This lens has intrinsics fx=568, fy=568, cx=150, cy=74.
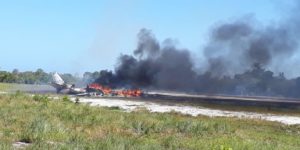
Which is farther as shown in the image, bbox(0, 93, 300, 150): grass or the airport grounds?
bbox(0, 93, 300, 150): grass

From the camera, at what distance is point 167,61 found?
15812 cm

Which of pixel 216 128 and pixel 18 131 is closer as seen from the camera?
pixel 18 131

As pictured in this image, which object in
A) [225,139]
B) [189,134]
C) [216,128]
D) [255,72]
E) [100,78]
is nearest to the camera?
[225,139]

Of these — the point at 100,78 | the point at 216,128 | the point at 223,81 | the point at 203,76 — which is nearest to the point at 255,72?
the point at 223,81

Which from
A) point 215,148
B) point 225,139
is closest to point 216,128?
point 225,139

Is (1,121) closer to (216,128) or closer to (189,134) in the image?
(189,134)

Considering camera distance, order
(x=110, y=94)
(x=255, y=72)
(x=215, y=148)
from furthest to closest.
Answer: (x=255, y=72) < (x=110, y=94) < (x=215, y=148)

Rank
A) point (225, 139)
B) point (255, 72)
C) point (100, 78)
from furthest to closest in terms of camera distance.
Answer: point (255, 72) → point (100, 78) → point (225, 139)

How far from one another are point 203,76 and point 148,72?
19.1m

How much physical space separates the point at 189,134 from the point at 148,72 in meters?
129

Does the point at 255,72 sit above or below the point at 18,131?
above

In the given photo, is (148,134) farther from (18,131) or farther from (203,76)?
(203,76)

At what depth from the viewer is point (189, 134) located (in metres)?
25.5

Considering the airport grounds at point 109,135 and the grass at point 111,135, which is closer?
the airport grounds at point 109,135
